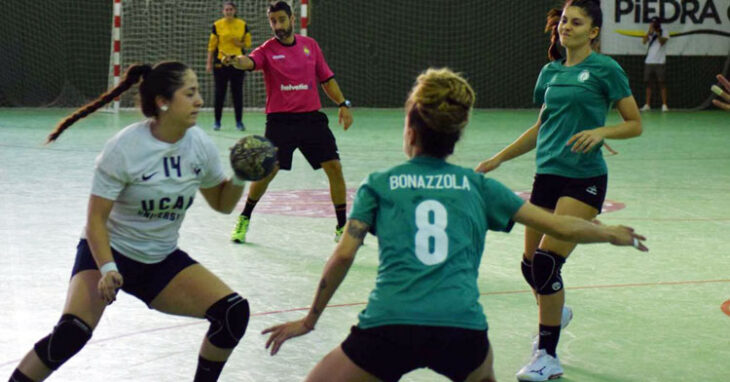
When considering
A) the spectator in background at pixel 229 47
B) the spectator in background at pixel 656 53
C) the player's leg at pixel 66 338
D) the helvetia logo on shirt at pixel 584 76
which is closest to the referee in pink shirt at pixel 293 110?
the helvetia logo on shirt at pixel 584 76

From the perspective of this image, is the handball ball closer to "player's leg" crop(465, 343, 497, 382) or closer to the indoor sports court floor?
the indoor sports court floor

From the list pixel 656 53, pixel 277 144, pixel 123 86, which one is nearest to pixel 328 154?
pixel 277 144

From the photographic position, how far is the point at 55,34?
71.6ft

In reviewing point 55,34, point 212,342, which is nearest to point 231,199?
point 212,342

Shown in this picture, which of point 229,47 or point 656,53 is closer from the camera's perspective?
point 229,47

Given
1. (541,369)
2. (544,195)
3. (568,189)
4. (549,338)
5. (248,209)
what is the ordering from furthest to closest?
1. (248,209)
2. (544,195)
3. (568,189)
4. (549,338)
5. (541,369)

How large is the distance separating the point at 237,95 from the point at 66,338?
44.2 ft

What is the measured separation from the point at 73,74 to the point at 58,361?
1939 cm

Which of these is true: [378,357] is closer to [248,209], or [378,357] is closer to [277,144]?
[248,209]

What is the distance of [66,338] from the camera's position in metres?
3.71

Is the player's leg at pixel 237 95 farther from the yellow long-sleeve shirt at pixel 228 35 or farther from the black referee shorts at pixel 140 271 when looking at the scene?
the black referee shorts at pixel 140 271

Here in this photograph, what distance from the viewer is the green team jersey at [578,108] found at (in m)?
4.91

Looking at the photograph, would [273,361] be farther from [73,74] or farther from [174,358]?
[73,74]

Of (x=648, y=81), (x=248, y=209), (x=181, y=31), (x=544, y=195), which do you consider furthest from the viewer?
(x=648, y=81)
